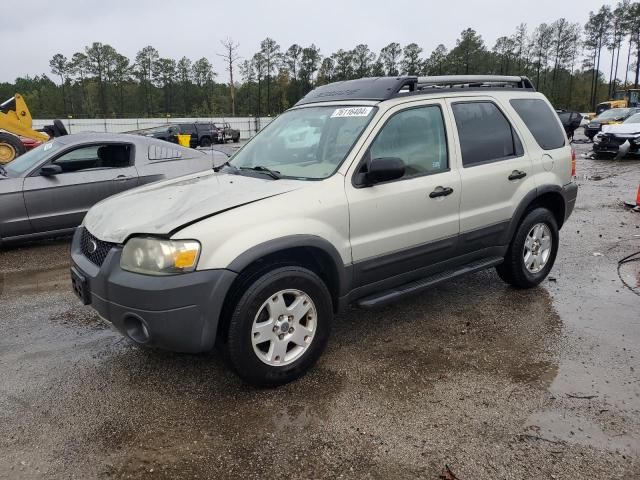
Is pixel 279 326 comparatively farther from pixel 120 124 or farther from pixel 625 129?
pixel 120 124

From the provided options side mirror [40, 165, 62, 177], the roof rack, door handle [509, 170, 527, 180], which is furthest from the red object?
door handle [509, 170, 527, 180]

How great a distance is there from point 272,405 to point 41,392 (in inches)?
60.0

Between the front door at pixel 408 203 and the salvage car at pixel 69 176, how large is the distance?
450cm

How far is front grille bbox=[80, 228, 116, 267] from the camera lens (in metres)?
3.17

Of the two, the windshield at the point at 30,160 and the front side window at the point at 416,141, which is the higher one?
the front side window at the point at 416,141

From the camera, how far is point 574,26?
3270 inches

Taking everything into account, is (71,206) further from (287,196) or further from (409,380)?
(409,380)

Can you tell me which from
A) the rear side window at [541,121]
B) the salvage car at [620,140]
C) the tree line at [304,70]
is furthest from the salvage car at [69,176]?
the tree line at [304,70]

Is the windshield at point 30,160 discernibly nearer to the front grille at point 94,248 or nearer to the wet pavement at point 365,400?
the wet pavement at point 365,400

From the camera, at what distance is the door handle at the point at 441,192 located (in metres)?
3.82

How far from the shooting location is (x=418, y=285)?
→ 3.89m

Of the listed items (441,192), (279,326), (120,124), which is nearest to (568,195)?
(441,192)

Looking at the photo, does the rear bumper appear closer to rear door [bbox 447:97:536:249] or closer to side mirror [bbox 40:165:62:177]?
rear door [bbox 447:97:536:249]

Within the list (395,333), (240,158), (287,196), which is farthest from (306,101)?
(395,333)
